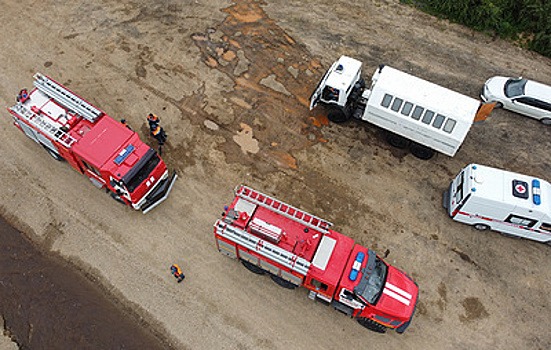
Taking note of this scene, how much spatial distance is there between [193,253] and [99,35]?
1341 cm

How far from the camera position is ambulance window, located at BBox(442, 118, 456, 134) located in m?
15.5

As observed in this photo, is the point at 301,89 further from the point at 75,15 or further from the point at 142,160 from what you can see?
the point at 75,15

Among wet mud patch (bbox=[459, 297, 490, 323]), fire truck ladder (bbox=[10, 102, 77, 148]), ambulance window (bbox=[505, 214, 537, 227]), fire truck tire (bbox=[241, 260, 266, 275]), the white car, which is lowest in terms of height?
wet mud patch (bbox=[459, 297, 490, 323])

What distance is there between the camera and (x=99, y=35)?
20922 mm

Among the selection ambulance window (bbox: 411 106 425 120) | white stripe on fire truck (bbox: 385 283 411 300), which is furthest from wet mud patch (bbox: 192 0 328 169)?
white stripe on fire truck (bbox: 385 283 411 300)

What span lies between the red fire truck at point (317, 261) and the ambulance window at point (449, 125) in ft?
20.6

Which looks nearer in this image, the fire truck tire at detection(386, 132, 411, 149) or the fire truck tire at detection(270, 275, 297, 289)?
the fire truck tire at detection(270, 275, 297, 289)

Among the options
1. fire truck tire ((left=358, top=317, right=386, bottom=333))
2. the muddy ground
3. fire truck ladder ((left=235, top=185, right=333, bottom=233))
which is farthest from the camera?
the muddy ground

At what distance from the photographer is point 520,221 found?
49.0ft

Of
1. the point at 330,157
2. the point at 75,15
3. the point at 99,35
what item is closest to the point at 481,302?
the point at 330,157

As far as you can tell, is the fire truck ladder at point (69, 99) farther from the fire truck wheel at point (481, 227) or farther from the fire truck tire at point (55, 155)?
the fire truck wheel at point (481, 227)

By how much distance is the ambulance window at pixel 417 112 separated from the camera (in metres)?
15.8

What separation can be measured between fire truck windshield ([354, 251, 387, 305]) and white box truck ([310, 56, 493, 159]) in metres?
6.07

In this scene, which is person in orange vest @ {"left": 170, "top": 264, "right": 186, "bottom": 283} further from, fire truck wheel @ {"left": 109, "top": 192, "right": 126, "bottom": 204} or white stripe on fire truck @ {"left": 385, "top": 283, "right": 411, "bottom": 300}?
white stripe on fire truck @ {"left": 385, "top": 283, "right": 411, "bottom": 300}
